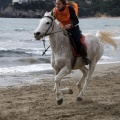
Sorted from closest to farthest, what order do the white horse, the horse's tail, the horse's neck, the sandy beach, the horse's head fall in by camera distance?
the sandy beach
the horse's head
the white horse
the horse's neck
the horse's tail

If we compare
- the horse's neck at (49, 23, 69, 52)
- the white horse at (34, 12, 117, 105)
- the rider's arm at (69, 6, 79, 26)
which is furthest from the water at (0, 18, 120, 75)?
the horse's neck at (49, 23, 69, 52)

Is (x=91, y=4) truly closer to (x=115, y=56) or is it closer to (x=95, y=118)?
(x=115, y=56)

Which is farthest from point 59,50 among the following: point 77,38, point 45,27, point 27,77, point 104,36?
point 27,77

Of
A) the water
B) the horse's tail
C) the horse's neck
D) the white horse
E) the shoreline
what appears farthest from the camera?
the water

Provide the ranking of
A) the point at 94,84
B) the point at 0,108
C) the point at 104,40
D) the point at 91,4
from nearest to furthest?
the point at 0,108, the point at 104,40, the point at 94,84, the point at 91,4

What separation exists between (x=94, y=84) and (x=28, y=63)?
7.94 meters

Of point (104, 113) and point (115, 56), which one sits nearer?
point (104, 113)

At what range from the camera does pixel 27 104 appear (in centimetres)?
856

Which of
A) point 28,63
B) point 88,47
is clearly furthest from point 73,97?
point 28,63

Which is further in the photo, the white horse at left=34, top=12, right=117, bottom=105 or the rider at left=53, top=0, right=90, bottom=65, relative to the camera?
the rider at left=53, top=0, right=90, bottom=65

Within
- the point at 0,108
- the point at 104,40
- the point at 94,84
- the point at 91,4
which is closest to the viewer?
the point at 0,108

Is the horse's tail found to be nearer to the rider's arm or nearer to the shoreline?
the rider's arm

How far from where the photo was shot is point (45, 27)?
789 cm

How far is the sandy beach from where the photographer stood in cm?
744
